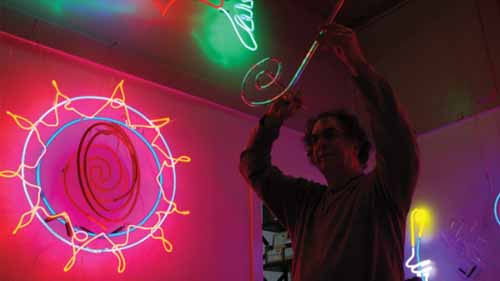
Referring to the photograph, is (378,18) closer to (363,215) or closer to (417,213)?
(417,213)

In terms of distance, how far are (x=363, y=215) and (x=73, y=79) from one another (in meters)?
1.78

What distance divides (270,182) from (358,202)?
1.20ft

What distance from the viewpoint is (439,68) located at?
381cm

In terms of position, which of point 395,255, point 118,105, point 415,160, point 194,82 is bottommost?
point 395,255

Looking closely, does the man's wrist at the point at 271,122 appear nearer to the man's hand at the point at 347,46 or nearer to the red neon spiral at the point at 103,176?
the man's hand at the point at 347,46

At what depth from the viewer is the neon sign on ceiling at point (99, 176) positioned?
2.19 metres

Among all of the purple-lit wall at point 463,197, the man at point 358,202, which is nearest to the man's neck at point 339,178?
the man at point 358,202

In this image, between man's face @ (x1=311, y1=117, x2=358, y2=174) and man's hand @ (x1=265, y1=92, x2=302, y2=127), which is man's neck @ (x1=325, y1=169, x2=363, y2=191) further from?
man's hand @ (x1=265, y1=92, x2=302, y2=127)

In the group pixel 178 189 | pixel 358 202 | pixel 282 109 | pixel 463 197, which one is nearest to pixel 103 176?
pixel 178 189

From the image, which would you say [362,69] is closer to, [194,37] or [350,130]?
[350,130]

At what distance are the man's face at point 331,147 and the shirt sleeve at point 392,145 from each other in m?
0.20

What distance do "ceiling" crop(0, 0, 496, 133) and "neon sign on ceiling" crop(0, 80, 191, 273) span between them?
0.81 feet

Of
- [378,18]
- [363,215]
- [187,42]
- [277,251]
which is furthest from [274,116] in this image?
[378,18]

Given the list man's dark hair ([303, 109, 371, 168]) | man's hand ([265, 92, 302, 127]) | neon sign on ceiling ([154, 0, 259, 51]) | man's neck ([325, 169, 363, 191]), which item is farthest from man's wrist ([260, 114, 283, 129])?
neon sign on ceiling ([154, 0, 259, 51])
